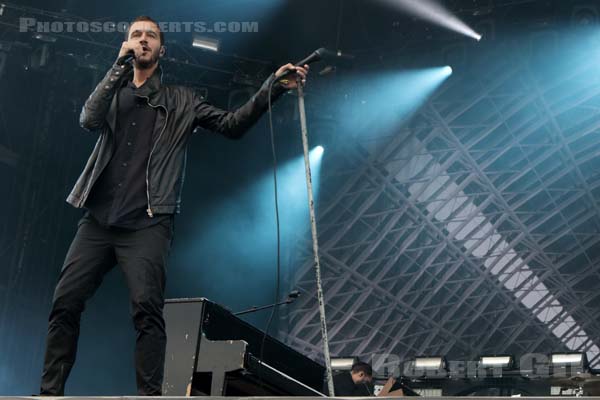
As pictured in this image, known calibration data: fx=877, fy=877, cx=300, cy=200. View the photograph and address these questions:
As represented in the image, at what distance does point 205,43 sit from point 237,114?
9566 mm

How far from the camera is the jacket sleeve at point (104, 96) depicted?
12.0ft

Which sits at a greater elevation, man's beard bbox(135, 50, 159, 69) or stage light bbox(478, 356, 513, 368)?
man's beard bbox(135, 50, 159, 69)

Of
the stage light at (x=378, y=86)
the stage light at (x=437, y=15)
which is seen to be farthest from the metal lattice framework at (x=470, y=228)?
the stage light at (x=437, y=15)

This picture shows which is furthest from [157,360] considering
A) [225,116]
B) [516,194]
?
[516,194]

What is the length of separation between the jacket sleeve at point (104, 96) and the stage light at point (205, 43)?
378 inches

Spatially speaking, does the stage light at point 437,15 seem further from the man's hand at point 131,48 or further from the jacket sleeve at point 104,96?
the jacket sleeve at point 104,96

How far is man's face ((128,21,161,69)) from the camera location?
379 centimetres

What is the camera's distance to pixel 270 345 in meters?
5.54

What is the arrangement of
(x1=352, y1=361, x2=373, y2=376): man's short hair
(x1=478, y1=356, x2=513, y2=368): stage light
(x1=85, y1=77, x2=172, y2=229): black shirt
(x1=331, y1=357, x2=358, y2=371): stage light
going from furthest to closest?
1. (x1=478, y1=356, x2=513, y2=368): stage light
2. (x1=331, y1=357, x2=358, y2=371): stage light
3. (x1=352, y1=361, x2=373, y2=376): man's short hair
4. (x1=85, y1=77, x2=172, y2=229): black shirt

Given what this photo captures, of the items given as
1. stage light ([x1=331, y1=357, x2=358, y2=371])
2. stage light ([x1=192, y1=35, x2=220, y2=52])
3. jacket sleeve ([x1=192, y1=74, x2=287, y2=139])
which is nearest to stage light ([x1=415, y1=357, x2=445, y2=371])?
stage light ([x1=331, y1=357, x2=358, y2=371])

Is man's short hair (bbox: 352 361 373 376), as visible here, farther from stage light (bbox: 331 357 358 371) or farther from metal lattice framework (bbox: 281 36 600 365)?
metal lattice framework (bbox: 281 36 600 365)

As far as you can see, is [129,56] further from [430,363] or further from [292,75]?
[430,363]

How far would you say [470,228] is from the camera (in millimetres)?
32938

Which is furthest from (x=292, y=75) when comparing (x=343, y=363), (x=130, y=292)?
(x=343, y=363)
